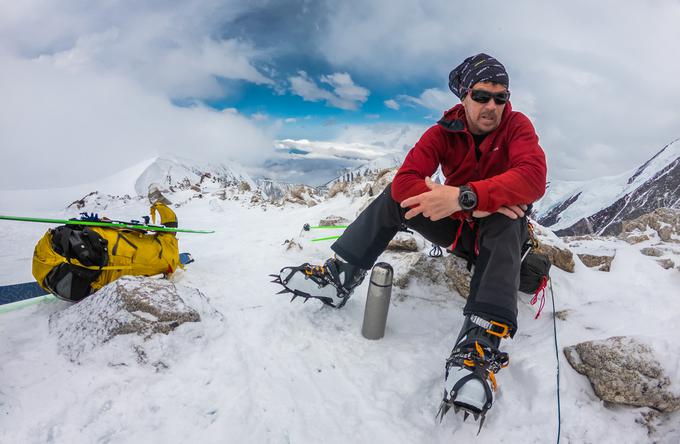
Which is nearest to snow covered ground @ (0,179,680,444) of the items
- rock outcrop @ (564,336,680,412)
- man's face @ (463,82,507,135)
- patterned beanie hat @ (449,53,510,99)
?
rock outcrop @ (564,336,680,412)

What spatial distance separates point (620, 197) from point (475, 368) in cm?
11015

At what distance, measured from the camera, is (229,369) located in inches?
122

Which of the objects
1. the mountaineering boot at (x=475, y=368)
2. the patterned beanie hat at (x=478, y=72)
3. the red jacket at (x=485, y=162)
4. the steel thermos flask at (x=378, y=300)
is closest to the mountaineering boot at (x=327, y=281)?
the steel thermos flask at (x=378, y=300)

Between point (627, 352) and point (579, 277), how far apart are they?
2.38m

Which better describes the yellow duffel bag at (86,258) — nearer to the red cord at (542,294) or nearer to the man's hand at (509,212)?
the man's hand at (509,212)

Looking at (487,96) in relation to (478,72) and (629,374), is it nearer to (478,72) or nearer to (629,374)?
(478,72)

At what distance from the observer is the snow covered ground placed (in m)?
2.46

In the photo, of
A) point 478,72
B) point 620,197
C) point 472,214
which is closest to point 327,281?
point 472,214

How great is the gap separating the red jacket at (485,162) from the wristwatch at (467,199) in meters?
0.05

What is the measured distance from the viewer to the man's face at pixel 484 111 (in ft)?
11.3

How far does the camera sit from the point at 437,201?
299cm

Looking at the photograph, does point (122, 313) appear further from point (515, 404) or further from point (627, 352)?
point (627, 352)

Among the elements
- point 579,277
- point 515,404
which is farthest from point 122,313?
point 579,277

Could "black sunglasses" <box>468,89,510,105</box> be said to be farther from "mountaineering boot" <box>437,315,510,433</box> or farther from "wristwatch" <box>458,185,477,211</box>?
"mountaineering boot" <box>437,315,510,433</box>
